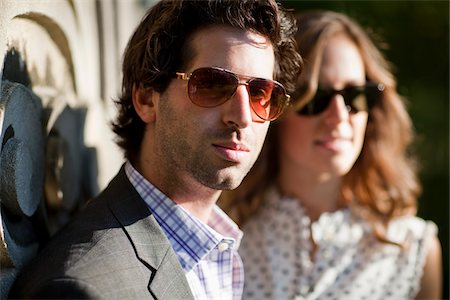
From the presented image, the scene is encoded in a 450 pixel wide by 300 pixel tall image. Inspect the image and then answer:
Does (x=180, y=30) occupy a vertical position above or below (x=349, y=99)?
above

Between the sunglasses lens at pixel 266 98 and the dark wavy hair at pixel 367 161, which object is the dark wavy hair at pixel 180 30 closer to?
the sunglasses lens at pixel 266 98

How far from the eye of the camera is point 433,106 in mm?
5379

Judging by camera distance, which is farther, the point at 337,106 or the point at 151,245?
the point at 337,106

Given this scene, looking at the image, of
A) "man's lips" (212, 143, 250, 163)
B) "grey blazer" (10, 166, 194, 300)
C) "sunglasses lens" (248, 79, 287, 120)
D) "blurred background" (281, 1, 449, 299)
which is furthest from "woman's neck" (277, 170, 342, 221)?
"blurred background" (281, 1, 449, 299)

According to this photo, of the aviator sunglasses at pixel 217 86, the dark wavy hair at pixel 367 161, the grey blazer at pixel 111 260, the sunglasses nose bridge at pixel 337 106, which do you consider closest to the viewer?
the grey blazer at pixel 111 260

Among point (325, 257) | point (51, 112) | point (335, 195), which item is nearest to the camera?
point (51, 112)

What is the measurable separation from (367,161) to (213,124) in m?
1.51

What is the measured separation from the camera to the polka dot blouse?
3045 mm

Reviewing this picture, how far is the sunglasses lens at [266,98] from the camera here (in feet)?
6.84

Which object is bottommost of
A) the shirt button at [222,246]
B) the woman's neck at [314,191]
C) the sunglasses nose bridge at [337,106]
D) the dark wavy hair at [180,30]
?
the woman's neck at [314,191]

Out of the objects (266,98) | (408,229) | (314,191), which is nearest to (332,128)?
(314,191)

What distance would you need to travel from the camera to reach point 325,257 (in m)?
3.11

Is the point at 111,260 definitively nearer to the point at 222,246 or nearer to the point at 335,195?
the point at 222,246

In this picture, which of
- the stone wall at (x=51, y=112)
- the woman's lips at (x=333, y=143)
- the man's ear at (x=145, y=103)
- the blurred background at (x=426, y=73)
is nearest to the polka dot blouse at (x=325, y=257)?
the woman's lips at (x=333, y=143)
